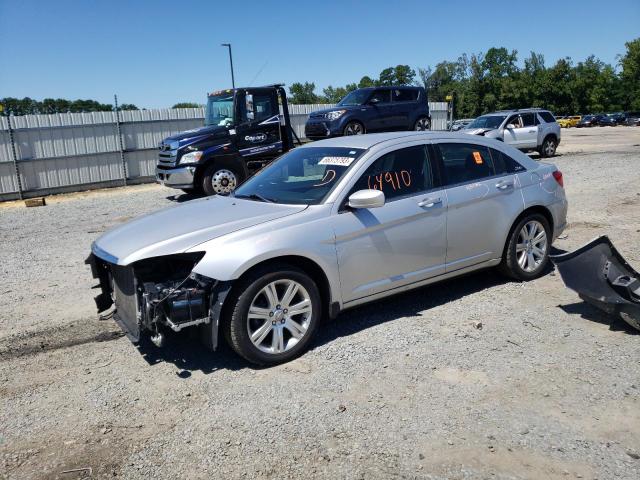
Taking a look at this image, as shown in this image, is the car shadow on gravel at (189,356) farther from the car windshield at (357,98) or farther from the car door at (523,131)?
the car door at (523,131)

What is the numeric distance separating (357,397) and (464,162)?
2760mm

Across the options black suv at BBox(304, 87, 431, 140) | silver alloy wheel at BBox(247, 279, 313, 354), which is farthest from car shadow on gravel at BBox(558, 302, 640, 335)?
black suv at BBox(304, 87, 431, 140)

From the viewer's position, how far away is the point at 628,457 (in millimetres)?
2980

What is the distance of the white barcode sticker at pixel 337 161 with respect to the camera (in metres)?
4.83

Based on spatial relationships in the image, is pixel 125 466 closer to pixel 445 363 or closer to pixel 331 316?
pixel 331 316

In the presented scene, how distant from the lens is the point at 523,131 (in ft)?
64.1

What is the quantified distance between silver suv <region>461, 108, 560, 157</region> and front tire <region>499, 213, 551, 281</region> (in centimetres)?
1392

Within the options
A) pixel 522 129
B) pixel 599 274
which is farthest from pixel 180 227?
pixel 522 129

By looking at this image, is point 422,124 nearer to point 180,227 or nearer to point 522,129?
point 522,129

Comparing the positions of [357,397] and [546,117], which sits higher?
[546,117]

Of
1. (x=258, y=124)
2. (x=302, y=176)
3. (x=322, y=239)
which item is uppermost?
(x=258, y=124)

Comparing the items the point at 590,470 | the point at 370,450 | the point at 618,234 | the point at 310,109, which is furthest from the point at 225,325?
the point at 310,109

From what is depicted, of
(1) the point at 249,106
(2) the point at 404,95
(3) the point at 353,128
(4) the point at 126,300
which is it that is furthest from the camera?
(2) the point at 404,95

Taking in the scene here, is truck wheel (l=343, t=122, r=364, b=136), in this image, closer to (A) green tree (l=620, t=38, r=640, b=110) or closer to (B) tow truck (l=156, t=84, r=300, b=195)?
(B) tow truck (l=156, t=84, r=300, b=195)
